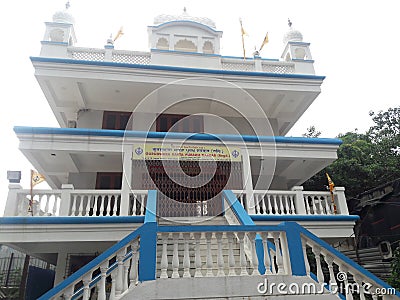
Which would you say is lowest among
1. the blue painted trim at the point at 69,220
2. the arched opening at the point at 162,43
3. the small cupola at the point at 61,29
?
the blue painted trim at the point at 69,220

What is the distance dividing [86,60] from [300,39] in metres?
7.63

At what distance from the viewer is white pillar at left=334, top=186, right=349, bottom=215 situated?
7219mm

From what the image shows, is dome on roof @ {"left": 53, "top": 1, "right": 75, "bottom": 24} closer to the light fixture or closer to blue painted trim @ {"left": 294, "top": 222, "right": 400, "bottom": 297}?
the light fixture

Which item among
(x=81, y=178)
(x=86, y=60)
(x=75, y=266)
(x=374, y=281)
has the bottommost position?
(x=374, y=281)

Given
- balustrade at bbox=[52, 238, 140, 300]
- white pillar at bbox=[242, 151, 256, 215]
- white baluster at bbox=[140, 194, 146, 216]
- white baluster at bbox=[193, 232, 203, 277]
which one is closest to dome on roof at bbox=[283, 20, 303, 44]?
white pillar at bbox=[242, 151, 256, 215]

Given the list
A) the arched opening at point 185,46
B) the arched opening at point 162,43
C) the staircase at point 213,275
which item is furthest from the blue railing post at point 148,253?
the arched opening at point 185,46

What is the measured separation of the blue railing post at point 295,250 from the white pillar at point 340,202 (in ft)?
14.5

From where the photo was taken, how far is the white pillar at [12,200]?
6070mm

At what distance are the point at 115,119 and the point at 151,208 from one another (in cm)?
521

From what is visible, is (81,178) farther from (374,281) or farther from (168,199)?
(374,281)

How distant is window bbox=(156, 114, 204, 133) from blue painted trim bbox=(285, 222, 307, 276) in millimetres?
7140

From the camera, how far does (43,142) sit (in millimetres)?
7250

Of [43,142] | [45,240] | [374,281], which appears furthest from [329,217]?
[43,142]

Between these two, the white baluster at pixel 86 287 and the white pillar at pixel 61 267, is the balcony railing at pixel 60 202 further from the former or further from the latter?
the white baluster at pixel 86 287
